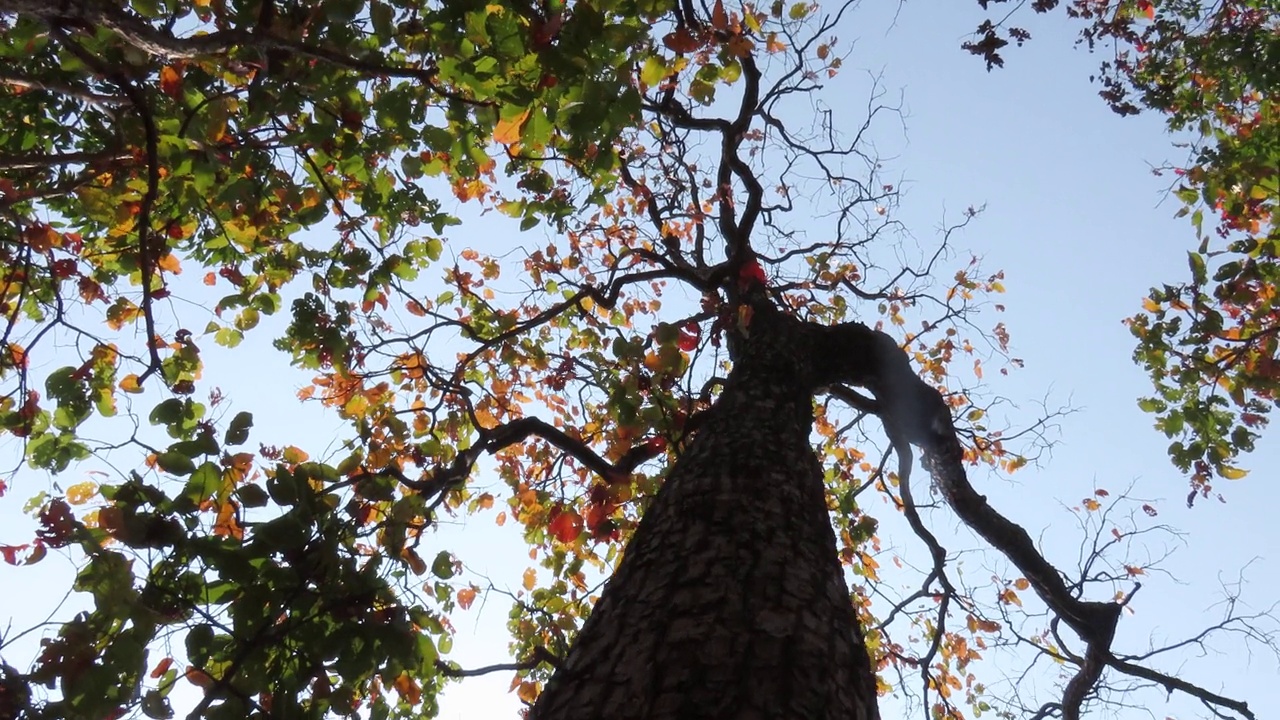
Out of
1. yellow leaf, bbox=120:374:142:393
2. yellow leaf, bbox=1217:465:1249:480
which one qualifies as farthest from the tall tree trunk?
yellow leaf, bbox=1217:465:1249:480

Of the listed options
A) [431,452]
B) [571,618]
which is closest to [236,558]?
[431,452]

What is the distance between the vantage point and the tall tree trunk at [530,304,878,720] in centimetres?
142

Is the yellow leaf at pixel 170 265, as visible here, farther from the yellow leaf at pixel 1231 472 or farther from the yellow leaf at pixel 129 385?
the yellow leaf at pixel 1231 472

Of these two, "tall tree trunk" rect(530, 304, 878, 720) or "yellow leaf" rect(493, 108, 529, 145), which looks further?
"yellow leaf" rect(493, 108, 529, 145)

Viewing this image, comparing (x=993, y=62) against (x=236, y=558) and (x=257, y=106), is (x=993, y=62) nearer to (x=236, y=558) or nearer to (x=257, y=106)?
(x=257, y=106)

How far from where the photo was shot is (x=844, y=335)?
429 centimetres

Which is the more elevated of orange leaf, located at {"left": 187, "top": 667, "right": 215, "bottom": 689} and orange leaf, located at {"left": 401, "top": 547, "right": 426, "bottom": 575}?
orange leaf, located at {"left": 401, "top": 547, "right": 426, "bottom": 575}

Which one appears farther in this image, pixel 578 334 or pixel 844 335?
pixel 578 334

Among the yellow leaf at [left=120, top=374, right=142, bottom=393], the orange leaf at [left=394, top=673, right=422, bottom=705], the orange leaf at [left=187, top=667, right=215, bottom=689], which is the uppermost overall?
the yellow leaf at [left=120, top=374, right=142, bottom=393]

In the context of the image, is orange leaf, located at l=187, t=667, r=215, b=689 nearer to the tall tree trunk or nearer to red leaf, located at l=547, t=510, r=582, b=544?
the tall tree trunk

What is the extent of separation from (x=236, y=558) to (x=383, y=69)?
6.03 ft

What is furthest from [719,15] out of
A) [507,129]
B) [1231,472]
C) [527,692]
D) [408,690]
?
[1231,472]

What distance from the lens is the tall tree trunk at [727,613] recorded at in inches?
55.9

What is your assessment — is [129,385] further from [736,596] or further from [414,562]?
[736,596]
